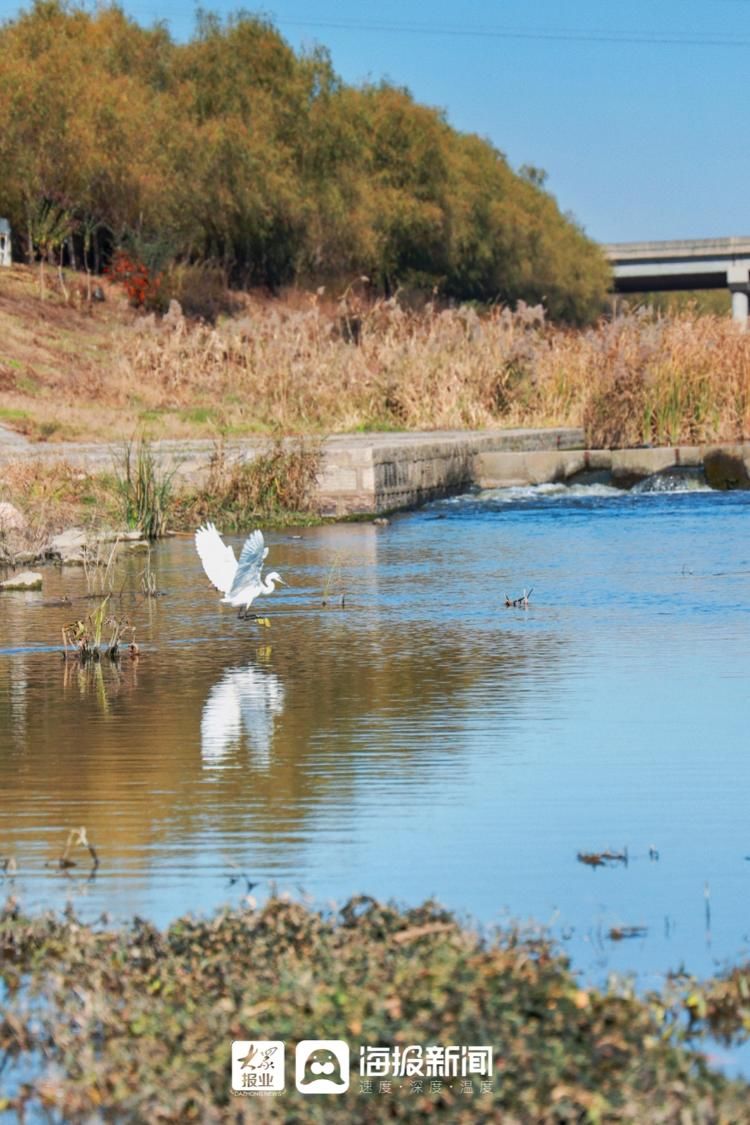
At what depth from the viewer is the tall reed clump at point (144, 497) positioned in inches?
628

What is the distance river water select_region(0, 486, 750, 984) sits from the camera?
16.7 feet

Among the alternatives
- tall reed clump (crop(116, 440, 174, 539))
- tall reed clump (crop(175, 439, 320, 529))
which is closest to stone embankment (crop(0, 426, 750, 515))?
tall reed clump (crop(175, 439, 320, 529))

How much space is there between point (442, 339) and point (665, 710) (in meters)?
20.6

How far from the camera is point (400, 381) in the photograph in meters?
26.6

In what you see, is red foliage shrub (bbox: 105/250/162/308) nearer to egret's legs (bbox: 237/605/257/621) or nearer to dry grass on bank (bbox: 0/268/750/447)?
dry grass on bank (bbox: 0/268/750/447)

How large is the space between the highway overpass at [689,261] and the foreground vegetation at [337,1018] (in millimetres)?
85909

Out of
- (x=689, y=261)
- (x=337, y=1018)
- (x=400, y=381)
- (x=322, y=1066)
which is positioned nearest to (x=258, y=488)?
(x=400, y=381)

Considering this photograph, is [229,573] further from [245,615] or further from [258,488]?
[258,488]

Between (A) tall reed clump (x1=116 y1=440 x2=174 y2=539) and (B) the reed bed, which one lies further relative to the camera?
(B) the reed bed

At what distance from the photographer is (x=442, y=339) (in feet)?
91.9

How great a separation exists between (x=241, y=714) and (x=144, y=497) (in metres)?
8.35

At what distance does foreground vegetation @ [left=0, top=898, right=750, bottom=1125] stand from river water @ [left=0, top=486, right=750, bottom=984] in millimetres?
352

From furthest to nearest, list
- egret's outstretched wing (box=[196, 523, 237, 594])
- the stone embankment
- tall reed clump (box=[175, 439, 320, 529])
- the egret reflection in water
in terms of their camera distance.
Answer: the stone embankment < tall reed clump (box=[175, 439, 320, 529]) < egret's outstretched wing (box=[196, 523, 237, 594]) < the egret reflection in water

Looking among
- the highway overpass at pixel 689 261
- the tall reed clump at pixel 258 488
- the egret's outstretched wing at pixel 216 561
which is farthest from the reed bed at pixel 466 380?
the highway overpass at pixel 689 261
